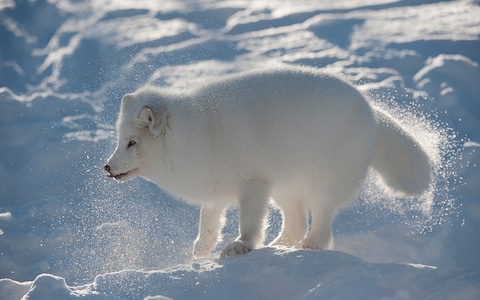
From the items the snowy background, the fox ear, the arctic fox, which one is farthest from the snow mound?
the fox ear

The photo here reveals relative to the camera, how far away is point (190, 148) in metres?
4.83

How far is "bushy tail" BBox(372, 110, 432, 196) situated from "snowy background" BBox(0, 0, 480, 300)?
1.72ft

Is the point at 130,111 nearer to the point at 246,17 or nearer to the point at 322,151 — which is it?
the point at 322,151

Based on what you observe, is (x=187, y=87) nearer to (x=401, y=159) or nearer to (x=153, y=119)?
(x=153, y=119)

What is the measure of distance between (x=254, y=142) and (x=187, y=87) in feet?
3.89

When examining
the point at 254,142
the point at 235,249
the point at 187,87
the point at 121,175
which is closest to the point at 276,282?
the point at 235,249

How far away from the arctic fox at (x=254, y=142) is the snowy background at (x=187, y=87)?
0.56 metres

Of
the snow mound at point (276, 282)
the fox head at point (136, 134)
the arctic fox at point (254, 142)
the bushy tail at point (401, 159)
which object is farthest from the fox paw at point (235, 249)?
the bushy tail at point (401, 159)

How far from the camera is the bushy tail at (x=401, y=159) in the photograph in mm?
5203

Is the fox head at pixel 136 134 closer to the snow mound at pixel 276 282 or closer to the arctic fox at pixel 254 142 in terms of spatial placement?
the arctic fox at pixel 254 142

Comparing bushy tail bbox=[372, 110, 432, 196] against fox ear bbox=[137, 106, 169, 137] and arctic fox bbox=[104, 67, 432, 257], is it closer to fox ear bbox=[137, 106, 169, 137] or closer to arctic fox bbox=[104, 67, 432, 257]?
arctic fox bbox=[104, 67, 432, 257]

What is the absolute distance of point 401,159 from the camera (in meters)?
5.23

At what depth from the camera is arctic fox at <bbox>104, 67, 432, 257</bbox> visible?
4.72 metres

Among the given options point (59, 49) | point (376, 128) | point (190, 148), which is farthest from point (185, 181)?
point (59, 49)
